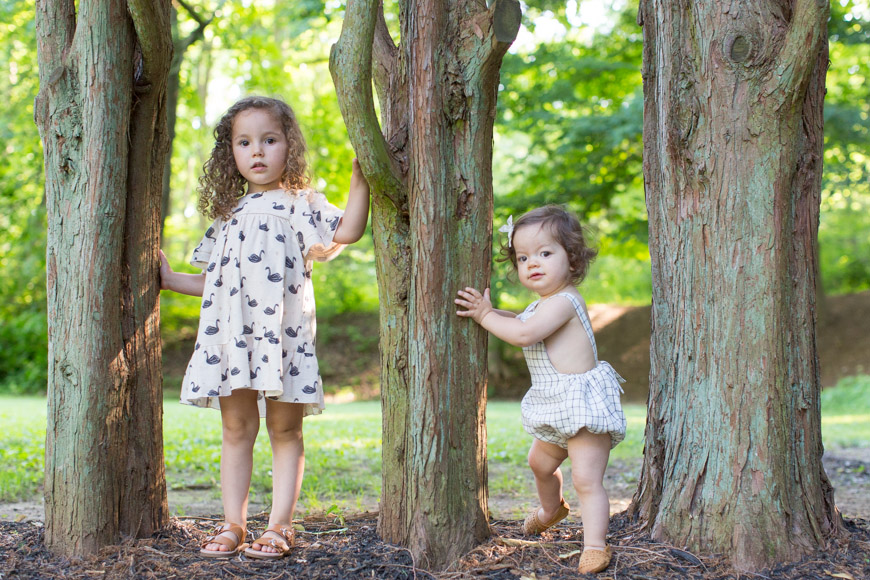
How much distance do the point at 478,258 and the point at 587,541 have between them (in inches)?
46.5

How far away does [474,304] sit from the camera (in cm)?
287

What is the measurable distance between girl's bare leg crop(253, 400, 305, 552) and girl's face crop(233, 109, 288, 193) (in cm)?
101

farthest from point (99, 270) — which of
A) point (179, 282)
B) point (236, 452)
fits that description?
point (236, 452)

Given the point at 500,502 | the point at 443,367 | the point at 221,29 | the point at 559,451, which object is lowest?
the point at 500,502

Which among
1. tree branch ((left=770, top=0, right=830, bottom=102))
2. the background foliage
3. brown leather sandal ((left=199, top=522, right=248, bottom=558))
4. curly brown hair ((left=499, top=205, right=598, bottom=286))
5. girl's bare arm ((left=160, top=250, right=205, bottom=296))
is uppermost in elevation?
the background foliage

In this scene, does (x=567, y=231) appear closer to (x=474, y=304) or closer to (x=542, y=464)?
(x=474, y=304)

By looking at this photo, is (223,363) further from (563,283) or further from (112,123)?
(563,283)

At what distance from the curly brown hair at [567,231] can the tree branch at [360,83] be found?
0.69 meters

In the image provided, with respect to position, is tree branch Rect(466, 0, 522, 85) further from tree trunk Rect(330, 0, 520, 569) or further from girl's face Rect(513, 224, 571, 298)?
girl's face Rect(513, 224, 571, 298)

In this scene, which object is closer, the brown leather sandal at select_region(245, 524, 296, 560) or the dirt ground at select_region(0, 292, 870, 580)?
the dirt ground at select_region(0, 292, 870, 580)

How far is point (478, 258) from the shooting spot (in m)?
2.95

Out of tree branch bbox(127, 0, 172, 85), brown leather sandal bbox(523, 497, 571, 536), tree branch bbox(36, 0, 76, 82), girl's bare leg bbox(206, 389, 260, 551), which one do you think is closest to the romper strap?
brown leather sandal bbox(523, 497, 571, 536)

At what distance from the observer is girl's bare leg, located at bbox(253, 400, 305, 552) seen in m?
3.10

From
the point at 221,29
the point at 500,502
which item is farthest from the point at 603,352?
the point at 500,502
